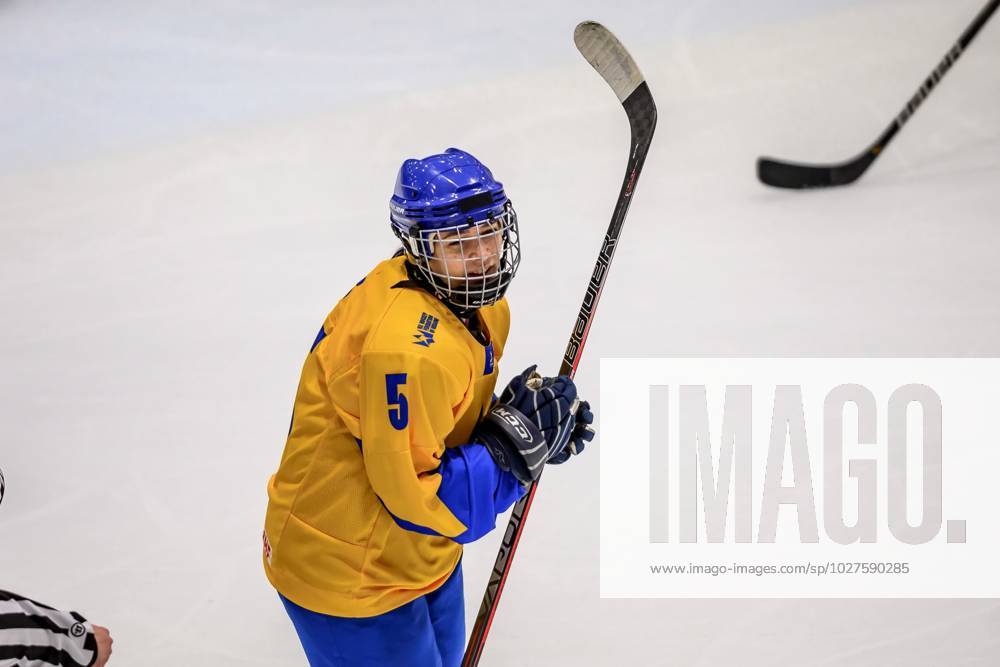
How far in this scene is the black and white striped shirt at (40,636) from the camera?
122 centimetres

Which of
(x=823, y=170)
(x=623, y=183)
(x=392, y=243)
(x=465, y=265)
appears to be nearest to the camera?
(x=465, y=265)

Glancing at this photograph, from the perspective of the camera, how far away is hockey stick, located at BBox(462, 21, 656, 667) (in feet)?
5.23

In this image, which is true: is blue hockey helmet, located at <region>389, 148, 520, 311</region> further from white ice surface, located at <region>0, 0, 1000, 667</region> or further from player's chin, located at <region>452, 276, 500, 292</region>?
white ice surface, located at <region>0, 0, 1000, 667</region>

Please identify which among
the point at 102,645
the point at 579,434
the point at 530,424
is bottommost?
the point at 102,645

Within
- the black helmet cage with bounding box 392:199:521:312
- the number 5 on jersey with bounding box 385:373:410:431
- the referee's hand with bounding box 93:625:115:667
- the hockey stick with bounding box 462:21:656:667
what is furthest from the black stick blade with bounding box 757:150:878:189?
the referee's hand with bounding box 93:625:115:667

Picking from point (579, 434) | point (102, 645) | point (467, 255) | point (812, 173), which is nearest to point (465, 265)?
point (467, 255)

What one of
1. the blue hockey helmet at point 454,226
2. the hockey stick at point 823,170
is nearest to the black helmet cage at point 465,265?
the blue hockey helmet at point 454,226

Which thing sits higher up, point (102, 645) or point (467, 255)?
point (467, 255)

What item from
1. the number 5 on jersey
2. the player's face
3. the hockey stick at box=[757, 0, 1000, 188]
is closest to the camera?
the number 5 on jersey

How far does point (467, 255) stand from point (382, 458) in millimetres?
284

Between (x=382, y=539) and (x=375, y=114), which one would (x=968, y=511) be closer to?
(x=382, y=539)

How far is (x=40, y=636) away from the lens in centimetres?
126

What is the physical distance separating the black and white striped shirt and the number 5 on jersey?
1.69 feet

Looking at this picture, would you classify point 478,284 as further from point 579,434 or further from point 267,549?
point 267,549
